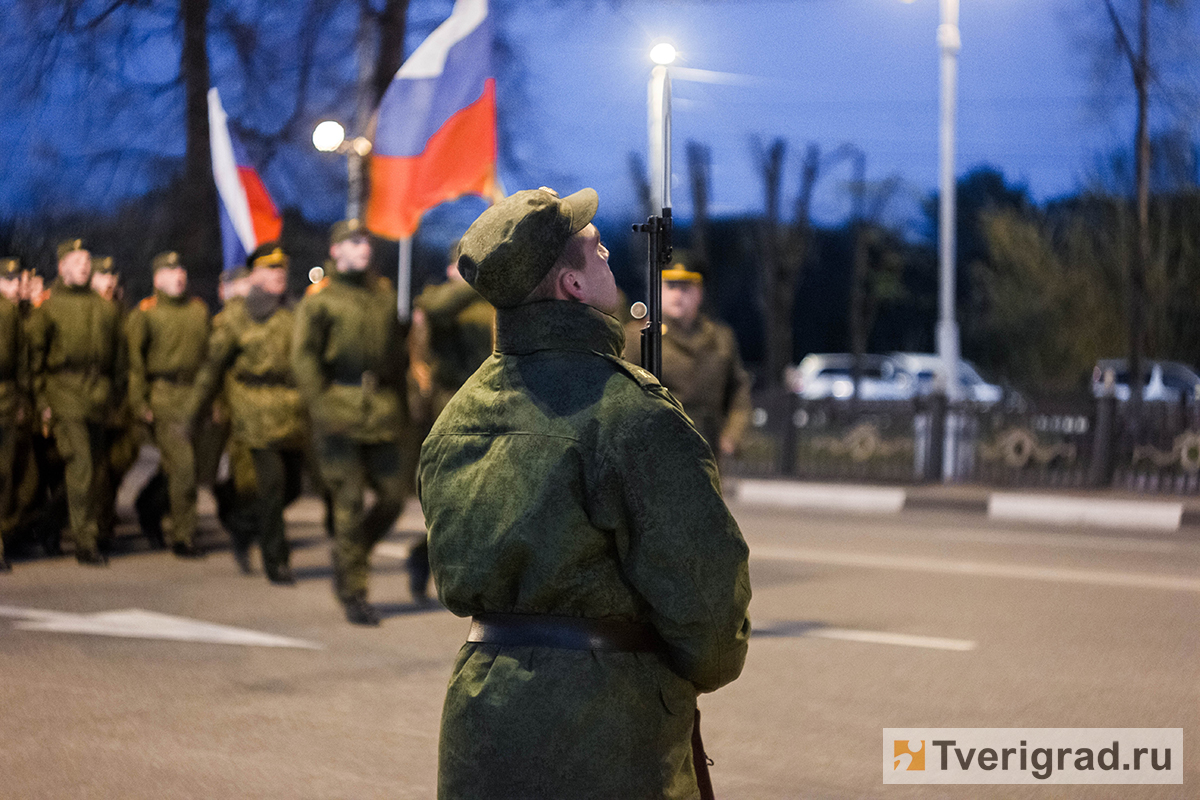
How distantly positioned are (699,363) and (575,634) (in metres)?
5.21

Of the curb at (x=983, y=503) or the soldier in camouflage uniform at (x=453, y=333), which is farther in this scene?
the curb at (x=983, y=503)

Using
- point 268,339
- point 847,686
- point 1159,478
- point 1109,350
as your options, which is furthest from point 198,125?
point 1109,350

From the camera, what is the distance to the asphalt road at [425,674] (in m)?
4.69

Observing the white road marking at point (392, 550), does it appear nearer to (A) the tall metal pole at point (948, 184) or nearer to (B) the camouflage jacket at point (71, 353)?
(B) the camouflage jacket at point (71, 353)

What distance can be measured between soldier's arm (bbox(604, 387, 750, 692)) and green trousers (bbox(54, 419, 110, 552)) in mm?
8010

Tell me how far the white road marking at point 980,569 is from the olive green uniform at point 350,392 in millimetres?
3701

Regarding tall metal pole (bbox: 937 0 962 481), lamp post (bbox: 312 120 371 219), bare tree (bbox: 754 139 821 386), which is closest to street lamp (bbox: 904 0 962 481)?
tall metal pole (bbox: 937 0 962 481)

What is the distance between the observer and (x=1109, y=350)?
1272 inches

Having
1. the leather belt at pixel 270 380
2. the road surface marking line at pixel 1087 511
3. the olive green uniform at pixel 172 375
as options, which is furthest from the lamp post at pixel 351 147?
the road surface marking line at pixel 1087 511

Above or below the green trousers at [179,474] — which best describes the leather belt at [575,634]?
above

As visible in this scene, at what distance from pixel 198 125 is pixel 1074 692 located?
1636 cm

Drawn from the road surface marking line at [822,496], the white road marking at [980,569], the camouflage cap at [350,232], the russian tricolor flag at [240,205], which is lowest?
the road surface marking line at [822,496]

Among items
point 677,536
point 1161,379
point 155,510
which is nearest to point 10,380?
point 155,510

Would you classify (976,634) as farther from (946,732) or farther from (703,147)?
(703,147)
